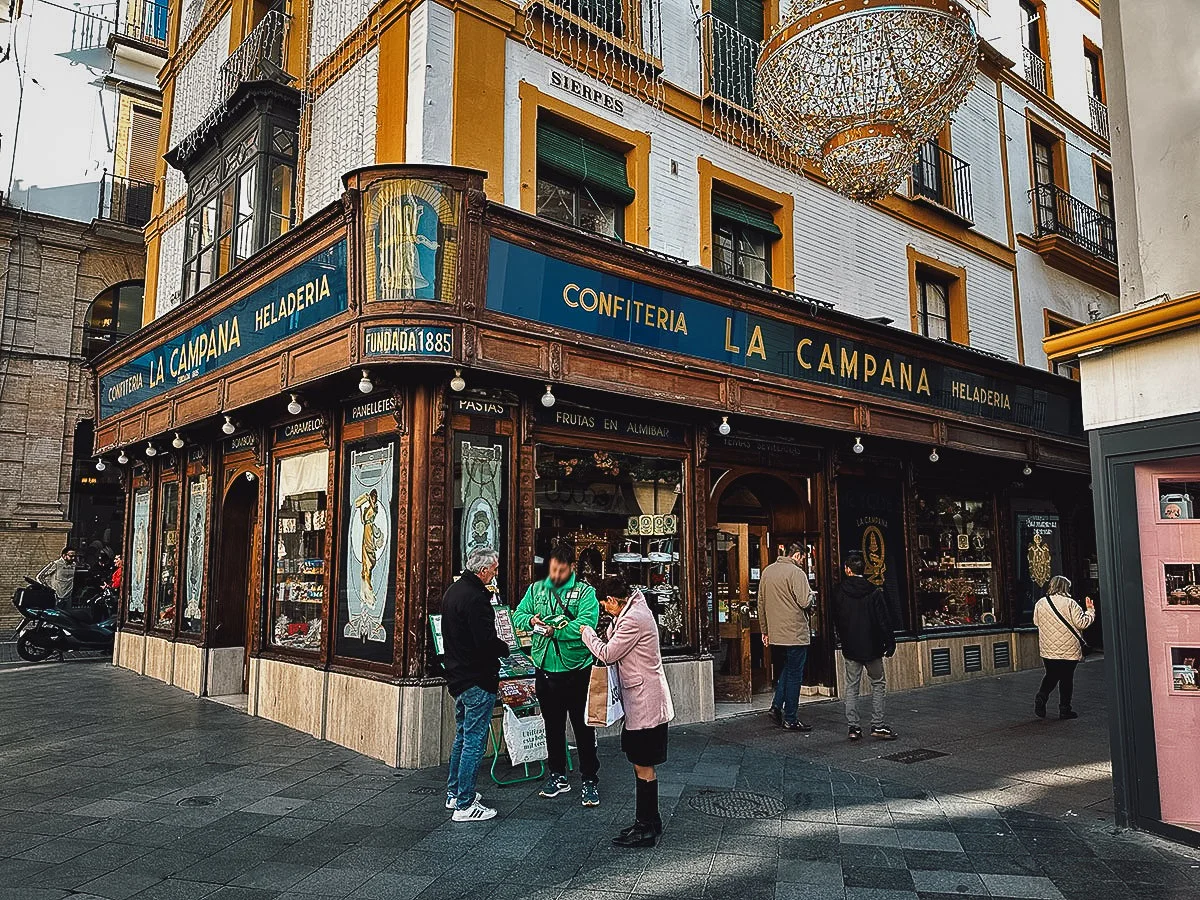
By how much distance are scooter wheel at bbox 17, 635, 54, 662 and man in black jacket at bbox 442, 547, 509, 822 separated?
11.7 m

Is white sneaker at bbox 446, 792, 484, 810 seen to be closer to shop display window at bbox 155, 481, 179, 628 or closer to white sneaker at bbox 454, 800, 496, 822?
white sneaker at bbox 454, 800, 496, 822

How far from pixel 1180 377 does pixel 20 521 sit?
21.1m

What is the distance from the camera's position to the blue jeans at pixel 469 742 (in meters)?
5.89

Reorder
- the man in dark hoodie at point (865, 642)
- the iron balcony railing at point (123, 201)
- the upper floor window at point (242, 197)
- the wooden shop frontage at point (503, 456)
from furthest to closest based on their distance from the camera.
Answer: the iron balcony railing at point (123, 201)
the upper floor window at point (242, 197)
the man in dark hoodie at point (865, 642)
the wooden shop frontage at point (503, 456)

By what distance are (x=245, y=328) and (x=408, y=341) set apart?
3378 millimetres

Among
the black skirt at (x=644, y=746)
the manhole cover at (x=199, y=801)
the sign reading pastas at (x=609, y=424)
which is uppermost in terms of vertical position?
the sign reading pastas at (x=609, y=424)

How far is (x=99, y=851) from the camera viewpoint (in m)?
5.32

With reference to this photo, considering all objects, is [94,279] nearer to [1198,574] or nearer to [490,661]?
[490,661]

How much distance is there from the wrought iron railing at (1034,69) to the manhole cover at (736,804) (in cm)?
Answer: 1595

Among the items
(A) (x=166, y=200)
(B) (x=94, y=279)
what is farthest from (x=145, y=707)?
(B) (x=94, y=279)

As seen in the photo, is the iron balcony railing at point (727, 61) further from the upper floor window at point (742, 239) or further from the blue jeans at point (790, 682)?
the blue jeans at point (790, 682)

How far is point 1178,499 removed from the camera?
5809 millimetres

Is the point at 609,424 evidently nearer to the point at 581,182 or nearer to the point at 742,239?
the point at 581,182

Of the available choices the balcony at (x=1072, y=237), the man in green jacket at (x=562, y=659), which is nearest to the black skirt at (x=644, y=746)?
the man in green jacket at (x=562, y=659)
